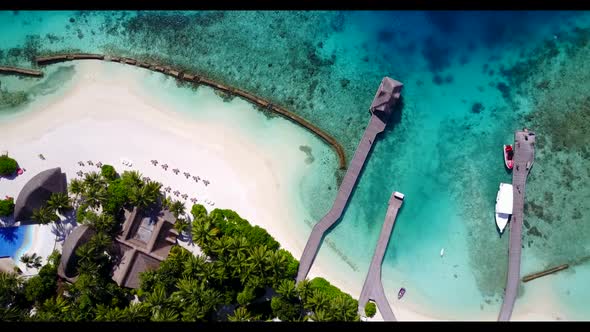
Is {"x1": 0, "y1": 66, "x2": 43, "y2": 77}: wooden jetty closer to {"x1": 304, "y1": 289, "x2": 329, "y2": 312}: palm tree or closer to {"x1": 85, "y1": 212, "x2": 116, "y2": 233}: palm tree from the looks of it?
{"x1": 85, "y1": 212, "x2": 116, "y2": 233}: palm tree

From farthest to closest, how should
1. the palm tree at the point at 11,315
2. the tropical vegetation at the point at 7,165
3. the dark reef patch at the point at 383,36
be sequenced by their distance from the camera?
the dark reef patch at the point at 383,36
the tropical vegetation at the point at 7,165
the palm tree at the point at 11,315

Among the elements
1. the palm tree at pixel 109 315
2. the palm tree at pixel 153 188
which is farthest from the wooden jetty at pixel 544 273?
the palm tree at pixel 109 315

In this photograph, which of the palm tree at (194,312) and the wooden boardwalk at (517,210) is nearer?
the palm tree at (194,312)

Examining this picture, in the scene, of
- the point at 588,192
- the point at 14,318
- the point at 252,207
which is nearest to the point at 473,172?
the point at 588,192

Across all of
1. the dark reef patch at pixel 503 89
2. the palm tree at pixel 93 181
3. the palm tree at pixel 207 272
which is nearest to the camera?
the palm tree at pixel 207 272

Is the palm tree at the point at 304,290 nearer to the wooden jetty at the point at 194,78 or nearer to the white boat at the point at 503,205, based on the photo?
the wooden jetty at the point at 194,78

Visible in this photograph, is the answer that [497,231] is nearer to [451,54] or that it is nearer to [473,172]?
[473,172]

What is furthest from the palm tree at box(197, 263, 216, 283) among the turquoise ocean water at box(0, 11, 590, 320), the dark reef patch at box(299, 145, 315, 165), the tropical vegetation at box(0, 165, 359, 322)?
the dark reef patch at box(299, 145, 315, 165)
